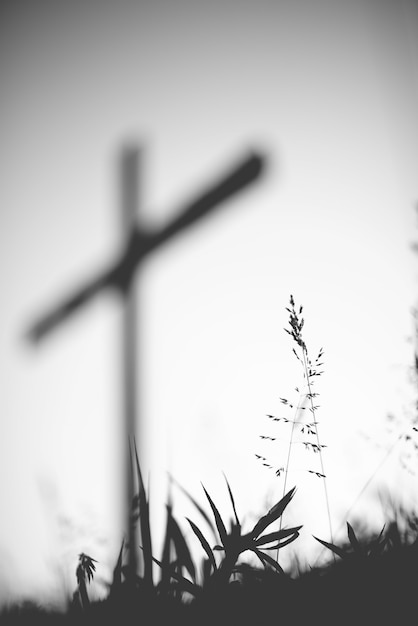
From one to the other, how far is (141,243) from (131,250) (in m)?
0.06

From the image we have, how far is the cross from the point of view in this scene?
1992mm

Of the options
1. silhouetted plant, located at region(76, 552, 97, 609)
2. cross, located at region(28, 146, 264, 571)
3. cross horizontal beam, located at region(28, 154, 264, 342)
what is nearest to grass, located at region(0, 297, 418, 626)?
silhouetted plant, located at region(76, 552, 97, 609)

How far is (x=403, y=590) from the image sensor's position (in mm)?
689

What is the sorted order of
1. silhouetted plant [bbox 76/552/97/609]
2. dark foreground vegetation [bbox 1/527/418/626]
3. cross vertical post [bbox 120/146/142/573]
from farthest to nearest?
cross vertical post [bbox 120/146/142/573] < silhouetted plant [bbox 76/552/97/609] < dark foreground vegetation [bbox 1/527/418/626]

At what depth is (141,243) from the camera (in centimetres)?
238

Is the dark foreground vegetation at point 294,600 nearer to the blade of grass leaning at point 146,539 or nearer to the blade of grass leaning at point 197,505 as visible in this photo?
the blade of grass leaning at point 146,539

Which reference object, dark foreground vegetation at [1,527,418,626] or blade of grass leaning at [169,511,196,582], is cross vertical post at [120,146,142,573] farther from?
dark foreground vegetation at [1,527,418,626]

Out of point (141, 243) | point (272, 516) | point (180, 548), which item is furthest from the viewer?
point (141, 243)

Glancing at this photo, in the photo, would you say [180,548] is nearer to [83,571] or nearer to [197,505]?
[197,505]

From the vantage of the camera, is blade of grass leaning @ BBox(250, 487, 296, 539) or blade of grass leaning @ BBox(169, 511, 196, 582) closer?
blade of grass leaning @ BBox(250, 487, 296, 539)

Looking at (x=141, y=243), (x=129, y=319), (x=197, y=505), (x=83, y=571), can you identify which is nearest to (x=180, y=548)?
(x=197, y=505)

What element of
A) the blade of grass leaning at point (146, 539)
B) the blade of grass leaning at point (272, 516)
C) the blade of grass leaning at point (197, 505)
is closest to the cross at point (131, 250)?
the blade of grass leaning at point (197, 505)

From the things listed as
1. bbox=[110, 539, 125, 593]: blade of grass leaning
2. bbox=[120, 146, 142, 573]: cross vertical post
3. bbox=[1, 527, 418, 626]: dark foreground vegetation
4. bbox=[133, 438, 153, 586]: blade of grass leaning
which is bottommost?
bbox=[1, 527, 418, 626]: dark foreground vegetation

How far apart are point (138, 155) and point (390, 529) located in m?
2.12
